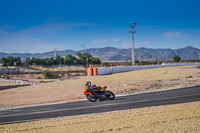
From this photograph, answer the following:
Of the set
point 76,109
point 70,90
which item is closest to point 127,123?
point 76,109

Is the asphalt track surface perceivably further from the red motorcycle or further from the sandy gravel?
the sandy gravel

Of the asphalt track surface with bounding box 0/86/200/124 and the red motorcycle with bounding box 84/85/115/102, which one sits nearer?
the asphalt track surface with bounding box 0/86/200/124

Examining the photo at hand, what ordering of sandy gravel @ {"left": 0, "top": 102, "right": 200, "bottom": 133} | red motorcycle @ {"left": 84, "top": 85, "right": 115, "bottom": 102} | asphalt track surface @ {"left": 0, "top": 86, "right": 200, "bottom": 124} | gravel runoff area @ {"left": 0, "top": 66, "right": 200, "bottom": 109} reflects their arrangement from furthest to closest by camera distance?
gravel runoff area @ {"left": 0, "top": 66, "right": 200, "bottom": 109} < red motorcycle @ {"left": 84, "top": 85, "right": 115, "bottom": 102} < asphalt track surface @ {"left": 0, "top": 86, "right": 200, "bottom": 124} < sandy gravel @ {"left": 0, "top": 102, "right": 200, "bottom": 133}

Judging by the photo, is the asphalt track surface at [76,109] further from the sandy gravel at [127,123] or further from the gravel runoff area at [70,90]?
the gravel runoff area at [70,90]

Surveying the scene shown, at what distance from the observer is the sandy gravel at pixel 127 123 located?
301 inches

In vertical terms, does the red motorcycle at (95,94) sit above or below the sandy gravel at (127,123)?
above

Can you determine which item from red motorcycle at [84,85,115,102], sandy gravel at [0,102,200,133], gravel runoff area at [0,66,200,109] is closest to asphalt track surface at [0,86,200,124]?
red motorcycle at [84,85,115,102]

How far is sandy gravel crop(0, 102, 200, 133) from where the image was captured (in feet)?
25.1

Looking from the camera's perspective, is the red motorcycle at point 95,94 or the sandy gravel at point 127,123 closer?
the sandy gravel at point 127,123

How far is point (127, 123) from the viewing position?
8.47 meters

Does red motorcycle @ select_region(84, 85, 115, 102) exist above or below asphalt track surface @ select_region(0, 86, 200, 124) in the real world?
above

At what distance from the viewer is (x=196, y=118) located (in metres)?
8.52

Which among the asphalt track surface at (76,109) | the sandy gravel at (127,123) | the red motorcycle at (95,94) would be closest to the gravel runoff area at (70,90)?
the red motorcycle at (95,94)

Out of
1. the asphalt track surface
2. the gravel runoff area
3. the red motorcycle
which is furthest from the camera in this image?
the gravel runoff area
